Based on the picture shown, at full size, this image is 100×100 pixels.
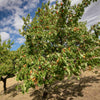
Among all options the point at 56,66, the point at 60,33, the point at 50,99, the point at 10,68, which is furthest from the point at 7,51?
the point at 56,66

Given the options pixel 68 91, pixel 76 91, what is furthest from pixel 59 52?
pixel 68 91

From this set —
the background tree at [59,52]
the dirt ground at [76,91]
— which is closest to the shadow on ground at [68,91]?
the dirt ground at [76,91]

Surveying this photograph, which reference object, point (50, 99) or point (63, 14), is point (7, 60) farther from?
point (63, 14)

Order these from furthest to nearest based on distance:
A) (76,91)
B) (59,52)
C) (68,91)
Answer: (68,91)
(76,91)
(59,52)

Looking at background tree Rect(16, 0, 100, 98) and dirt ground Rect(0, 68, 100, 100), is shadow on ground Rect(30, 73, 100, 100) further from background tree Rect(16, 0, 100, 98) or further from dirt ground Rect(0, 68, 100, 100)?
background tree Rect(16, 0, 100, 98)

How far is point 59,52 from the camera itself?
4832 mm

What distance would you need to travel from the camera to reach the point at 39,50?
470 centimetres

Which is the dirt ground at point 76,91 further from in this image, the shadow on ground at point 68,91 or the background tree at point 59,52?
the background tree at point 59,52

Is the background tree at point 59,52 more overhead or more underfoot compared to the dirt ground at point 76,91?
more overhead

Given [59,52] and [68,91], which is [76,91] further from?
[59,52]

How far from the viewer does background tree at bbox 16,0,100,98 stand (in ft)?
11.3

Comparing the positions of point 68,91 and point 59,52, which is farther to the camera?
point 68,91

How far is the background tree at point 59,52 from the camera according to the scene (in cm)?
344

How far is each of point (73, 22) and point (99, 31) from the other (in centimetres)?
178
